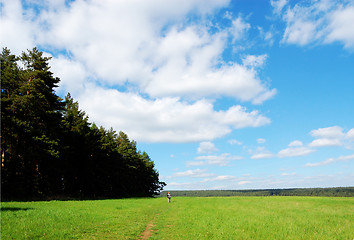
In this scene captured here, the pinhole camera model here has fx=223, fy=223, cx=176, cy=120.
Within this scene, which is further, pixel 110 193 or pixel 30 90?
pixel 110 193

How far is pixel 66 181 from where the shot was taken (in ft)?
166

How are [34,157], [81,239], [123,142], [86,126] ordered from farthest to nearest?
[123,142] → [86,126] → [34,157] → [81,239]

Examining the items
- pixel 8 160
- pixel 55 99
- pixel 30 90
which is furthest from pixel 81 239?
pixel 55 99

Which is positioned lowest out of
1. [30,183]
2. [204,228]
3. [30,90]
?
[204,228]

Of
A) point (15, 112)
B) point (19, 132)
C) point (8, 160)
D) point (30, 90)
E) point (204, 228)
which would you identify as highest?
point (30, 90)

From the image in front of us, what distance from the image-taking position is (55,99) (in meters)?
39.8

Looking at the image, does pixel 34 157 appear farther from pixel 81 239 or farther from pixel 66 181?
pixel 81 239

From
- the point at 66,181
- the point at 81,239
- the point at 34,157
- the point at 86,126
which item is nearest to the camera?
the point at 81,239

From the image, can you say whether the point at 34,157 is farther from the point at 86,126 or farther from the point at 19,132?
the point at 86,126

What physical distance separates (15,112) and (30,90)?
3983 millimetres

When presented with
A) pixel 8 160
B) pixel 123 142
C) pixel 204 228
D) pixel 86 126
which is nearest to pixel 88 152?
pixel 86 126

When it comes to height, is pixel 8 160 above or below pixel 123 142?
below

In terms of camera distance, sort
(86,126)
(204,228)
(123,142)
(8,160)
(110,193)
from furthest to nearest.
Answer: (123,142), (110,193), (86,126), (8,160), (204,228)

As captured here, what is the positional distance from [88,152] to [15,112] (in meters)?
23.3
